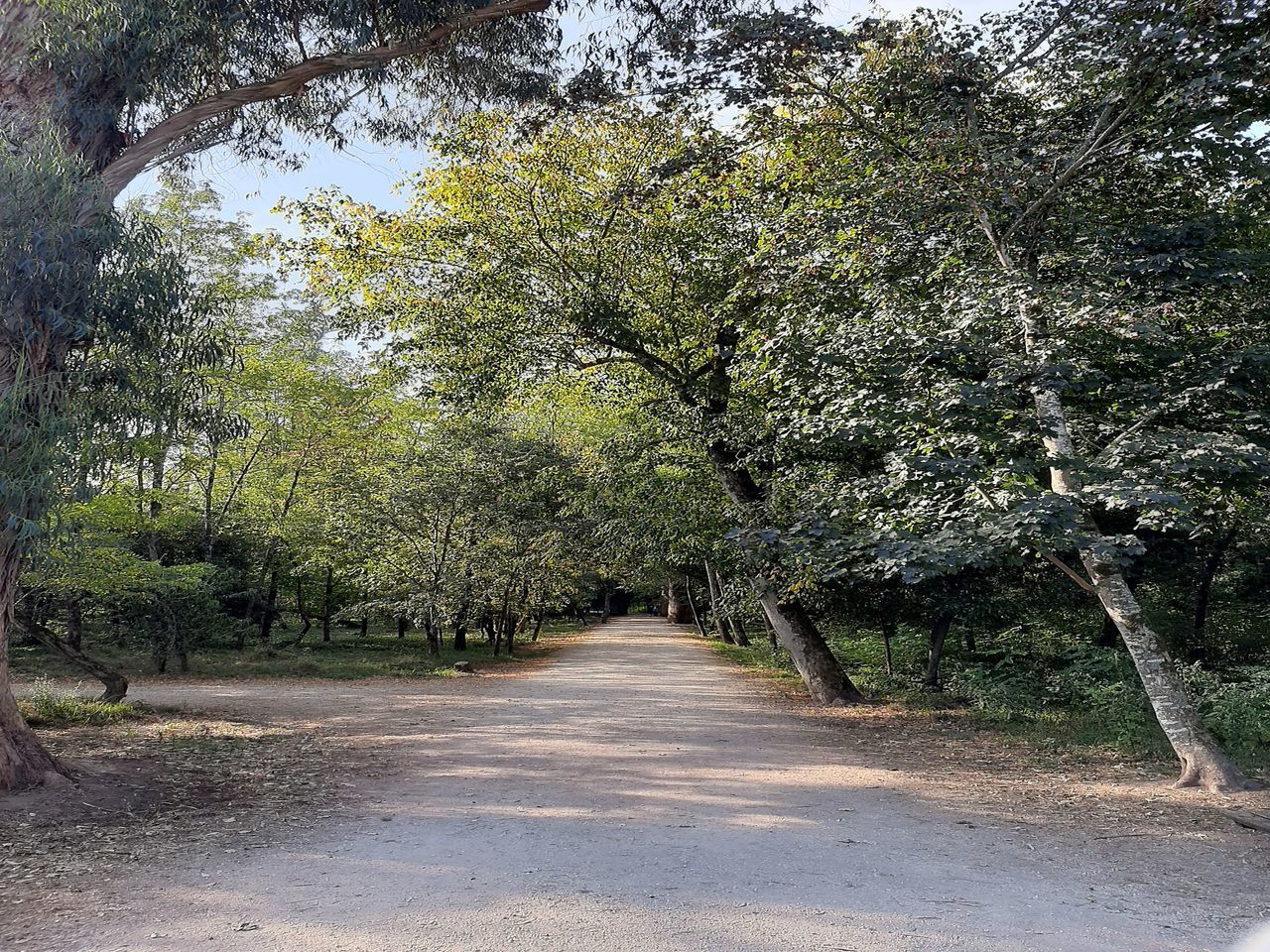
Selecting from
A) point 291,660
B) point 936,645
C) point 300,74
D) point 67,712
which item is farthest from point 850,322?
point 291,660

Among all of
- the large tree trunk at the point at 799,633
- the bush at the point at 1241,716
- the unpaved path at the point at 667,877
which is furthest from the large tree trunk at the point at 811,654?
the bush at the point at 1241,716

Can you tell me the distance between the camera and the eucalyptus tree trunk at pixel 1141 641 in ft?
20.6

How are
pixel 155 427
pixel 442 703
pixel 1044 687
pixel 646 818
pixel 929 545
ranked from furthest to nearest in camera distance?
pixel 442 703, pixel 1044 687, pixel 155 427, pixel 929 545, pixel 646 818

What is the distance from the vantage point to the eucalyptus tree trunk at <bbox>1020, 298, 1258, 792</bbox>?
629 cm

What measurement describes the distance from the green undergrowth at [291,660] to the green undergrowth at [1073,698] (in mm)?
9324

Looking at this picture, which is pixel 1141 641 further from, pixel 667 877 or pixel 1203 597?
pixel 1203 597

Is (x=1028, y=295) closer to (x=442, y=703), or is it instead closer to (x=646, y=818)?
(x=646, y=818)

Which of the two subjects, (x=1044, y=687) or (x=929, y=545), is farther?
(x=1044, y=687)

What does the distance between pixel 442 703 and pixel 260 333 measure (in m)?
13.9

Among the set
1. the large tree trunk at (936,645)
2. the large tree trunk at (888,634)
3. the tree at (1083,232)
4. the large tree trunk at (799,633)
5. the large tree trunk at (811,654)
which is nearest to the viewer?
the tree at (1083,232)

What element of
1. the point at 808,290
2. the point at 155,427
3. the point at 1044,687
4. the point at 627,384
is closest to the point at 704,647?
the point at 627,384

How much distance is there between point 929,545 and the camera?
622 centimetres

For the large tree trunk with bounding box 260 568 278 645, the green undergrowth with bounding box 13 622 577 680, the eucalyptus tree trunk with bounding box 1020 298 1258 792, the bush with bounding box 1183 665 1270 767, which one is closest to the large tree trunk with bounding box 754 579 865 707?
the bush with bounding box 1183 665 1270 767

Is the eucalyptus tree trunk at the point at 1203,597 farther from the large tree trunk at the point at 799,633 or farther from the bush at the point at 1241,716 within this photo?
the large tree trunk at the point at 799,633
